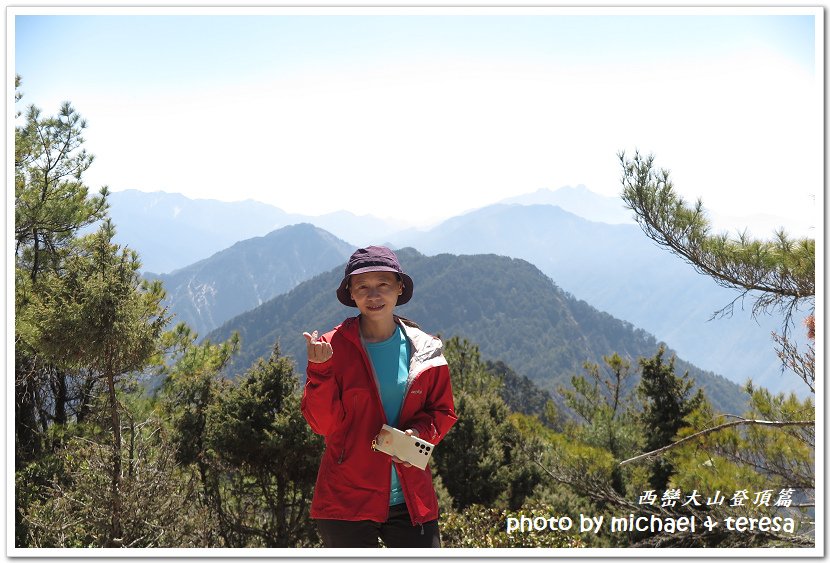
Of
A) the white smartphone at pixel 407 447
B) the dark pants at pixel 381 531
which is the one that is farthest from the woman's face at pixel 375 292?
the dark pants at pixel 381 531

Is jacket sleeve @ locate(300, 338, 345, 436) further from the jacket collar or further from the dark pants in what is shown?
Result: the dark pants

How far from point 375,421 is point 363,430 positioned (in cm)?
4

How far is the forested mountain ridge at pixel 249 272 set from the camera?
156125mm

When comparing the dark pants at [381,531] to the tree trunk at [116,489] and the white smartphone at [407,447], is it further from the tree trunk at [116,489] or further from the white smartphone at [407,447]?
the tree trunk at [116,489]

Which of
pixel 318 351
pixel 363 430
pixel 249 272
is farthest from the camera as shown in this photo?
pixel 249 272

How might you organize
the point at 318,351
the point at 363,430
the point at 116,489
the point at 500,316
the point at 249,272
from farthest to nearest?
1. the point at 249,272
2. the point at 500,316
3. the point at 116,489
4. the point at 363,430
5. the point at 318,351

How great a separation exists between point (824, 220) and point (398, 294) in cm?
232

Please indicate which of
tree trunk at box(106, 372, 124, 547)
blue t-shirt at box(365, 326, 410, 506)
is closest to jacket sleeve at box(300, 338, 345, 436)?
blue t-shirt at box(365, 326, 410, 506)

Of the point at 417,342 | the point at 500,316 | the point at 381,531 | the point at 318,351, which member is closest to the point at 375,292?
the point at 417,342

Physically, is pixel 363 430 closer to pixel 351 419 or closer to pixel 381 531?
pixel 351 419

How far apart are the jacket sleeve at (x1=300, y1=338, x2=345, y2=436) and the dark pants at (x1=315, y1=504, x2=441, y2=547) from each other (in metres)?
0.28

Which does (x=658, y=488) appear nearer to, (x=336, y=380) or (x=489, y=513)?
(x=489, y=513)

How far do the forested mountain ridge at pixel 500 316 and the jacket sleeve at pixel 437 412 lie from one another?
245 ft

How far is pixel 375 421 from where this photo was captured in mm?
1928
